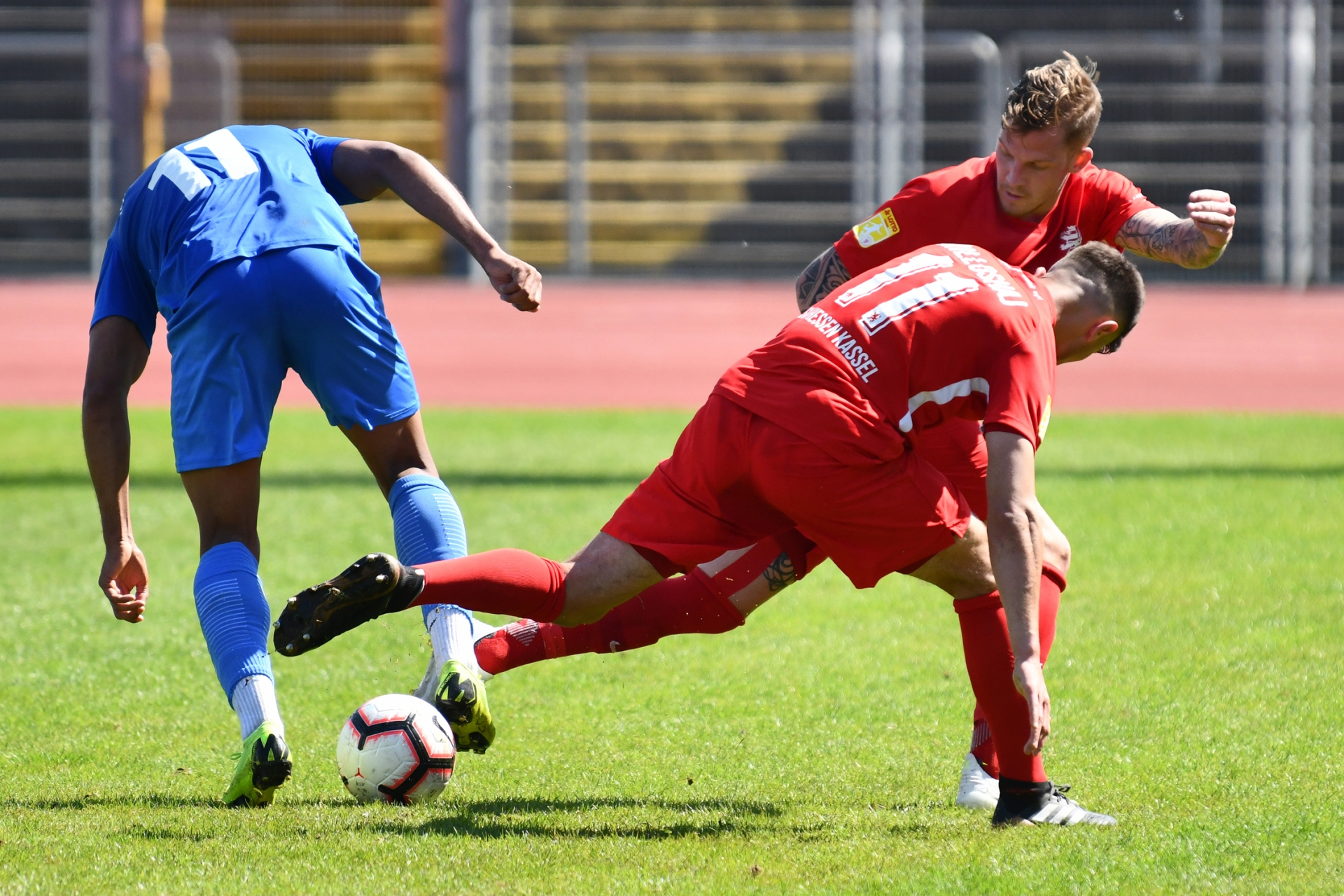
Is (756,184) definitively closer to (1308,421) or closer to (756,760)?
(1308,421)

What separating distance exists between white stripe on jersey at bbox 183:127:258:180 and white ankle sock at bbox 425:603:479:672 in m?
1.25

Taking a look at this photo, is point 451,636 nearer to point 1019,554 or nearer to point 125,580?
point 125,580

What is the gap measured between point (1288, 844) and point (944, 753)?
1.13 meters

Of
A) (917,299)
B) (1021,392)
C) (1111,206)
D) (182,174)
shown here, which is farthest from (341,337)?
(1111,206)

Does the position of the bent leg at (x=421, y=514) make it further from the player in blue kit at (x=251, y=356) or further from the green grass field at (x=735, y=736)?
the green grass field at (x=735, y=736)

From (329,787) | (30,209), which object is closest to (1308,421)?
(329,787)

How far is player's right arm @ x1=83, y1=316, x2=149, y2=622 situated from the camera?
13.8 feet

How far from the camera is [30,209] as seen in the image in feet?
72.5

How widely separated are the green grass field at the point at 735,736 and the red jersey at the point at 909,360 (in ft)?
3.13

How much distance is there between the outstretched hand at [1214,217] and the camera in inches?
178

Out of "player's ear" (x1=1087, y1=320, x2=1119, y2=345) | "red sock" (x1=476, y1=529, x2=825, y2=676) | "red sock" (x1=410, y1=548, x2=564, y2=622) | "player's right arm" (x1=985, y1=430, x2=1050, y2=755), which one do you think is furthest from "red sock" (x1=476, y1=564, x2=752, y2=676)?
"player's ear" (x1=1087, y1=320, x2=1119, y2=345)

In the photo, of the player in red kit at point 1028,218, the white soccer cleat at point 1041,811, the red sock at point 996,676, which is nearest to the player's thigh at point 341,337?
the player in red kit at point 1028,218

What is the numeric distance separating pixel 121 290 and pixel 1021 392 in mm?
2329

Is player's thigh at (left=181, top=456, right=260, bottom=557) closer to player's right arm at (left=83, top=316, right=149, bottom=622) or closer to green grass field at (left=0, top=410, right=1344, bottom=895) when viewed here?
player's right arm at (left=83, top=316, right=149, bottom=622)
